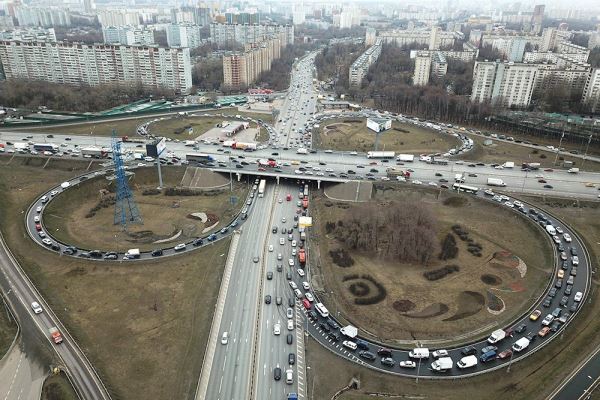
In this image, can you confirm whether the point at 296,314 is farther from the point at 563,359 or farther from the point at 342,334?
the point at 563,359

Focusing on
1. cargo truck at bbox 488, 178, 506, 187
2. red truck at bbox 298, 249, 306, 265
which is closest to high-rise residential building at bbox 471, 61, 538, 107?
cargo truck at bbox 488, 178, 506, 187

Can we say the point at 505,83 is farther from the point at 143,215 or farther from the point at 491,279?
the point at 143,215

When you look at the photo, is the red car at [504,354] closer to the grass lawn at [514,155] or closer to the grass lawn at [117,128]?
the grass lawn at [514,155]

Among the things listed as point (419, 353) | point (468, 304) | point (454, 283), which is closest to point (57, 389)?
point (419, 353)

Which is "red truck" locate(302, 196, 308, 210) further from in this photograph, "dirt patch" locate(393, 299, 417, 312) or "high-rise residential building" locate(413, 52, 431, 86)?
"high-rise residential building" locate(413, 52, 431, 86)

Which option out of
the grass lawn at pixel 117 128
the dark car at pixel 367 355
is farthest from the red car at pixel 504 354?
the grass lawn at pixel 117 128
